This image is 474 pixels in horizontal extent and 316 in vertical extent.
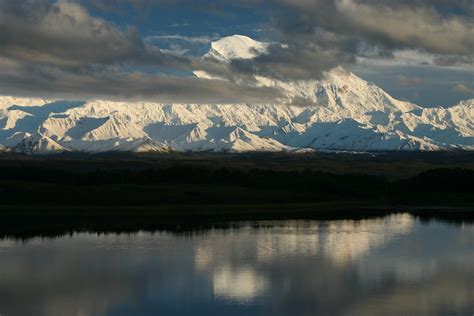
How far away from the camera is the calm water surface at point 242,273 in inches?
1877

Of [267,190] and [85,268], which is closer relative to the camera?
[85,268]

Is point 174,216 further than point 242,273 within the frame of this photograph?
Yes

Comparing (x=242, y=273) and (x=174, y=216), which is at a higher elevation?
(x=242, y=273)

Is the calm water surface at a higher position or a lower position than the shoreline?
higher

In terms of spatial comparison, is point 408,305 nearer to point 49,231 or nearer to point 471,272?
point 471,272

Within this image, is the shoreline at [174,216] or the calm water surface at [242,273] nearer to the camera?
the calm water surface at [242,273]

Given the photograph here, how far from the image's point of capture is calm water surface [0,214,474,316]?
47688 millimetres

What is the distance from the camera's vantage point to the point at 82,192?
132m

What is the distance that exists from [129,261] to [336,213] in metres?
58.0

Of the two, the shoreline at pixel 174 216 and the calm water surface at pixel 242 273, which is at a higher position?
the calm water surface at pixel 242 273

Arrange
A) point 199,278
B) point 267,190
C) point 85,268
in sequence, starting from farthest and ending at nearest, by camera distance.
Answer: point 267,190, point 85,268, point 199,278

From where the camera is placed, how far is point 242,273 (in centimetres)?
5894

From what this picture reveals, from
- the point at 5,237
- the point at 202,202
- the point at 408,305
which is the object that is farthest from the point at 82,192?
the point at 408,305

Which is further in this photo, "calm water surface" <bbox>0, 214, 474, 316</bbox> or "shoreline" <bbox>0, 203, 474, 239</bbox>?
"shoreline" <bbox>0, 203, 474, 239</bbox>
